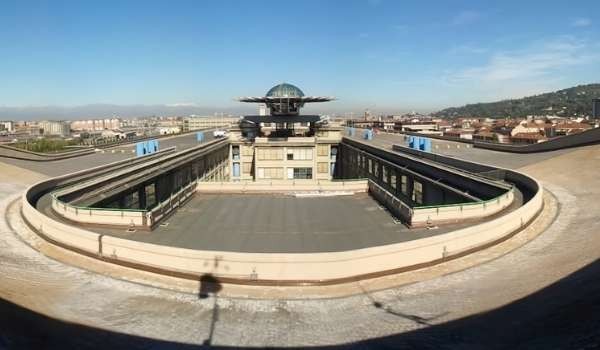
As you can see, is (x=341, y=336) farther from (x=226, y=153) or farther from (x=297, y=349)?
(x=226, y=153)

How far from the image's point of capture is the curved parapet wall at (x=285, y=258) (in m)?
14.2

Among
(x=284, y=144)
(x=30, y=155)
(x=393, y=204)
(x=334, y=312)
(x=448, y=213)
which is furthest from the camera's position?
(x=284, y=144)

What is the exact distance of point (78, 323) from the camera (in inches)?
444

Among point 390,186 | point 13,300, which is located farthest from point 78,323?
point 390,186

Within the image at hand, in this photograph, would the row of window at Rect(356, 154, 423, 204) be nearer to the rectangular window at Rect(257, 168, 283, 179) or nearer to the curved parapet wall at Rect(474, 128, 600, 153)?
the curved parapet wall at Rect(474, 128, 600, 153)

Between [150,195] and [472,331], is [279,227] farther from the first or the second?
[150,195]

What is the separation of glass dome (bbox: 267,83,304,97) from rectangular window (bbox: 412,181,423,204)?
1389 inches

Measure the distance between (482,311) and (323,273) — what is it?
15.7 ft

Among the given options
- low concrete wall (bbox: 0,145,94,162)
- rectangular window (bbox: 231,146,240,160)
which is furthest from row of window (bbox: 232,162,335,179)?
low concrete wall (bbox: 0,145,94,162)

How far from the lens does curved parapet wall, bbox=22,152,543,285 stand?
1420 centimetres

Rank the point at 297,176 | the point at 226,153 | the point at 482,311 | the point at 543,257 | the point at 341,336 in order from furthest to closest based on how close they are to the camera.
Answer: the point at 226,153 → the point at 297,176 → the point at 543,257 → the point at 482,311 → the point at 341,336

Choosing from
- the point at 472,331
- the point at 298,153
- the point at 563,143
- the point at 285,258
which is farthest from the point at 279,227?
the point at 298,153

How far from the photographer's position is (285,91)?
6719cm

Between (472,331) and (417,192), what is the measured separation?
24.3 m
